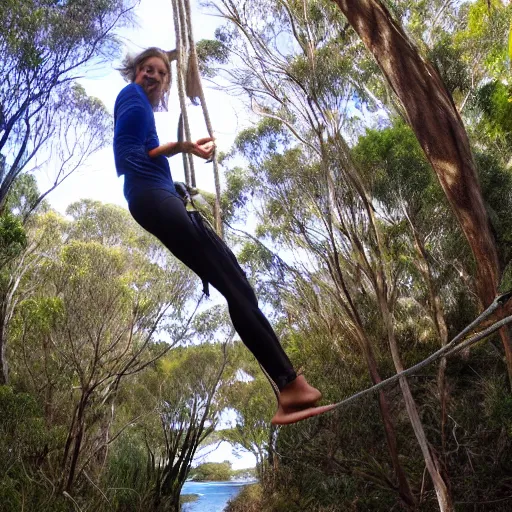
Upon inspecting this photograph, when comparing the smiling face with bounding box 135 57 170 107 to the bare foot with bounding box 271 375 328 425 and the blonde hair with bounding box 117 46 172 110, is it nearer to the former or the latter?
the blonde hair with bounding box 117 46 172 110

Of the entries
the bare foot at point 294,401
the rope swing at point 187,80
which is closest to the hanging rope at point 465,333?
the bare foot at point 294,401

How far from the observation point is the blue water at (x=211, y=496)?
10.8m

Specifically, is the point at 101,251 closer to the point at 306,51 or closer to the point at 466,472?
the point at 306,51

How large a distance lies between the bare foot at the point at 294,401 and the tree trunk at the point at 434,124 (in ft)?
10.4

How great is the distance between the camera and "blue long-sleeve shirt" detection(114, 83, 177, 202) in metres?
1.12

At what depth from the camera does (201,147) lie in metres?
1.12

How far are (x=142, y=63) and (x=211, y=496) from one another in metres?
12.8

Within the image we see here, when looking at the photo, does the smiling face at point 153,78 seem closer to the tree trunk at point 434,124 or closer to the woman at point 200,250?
the woman at point 200,250

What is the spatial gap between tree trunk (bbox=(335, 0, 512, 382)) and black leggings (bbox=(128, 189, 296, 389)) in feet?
10.2

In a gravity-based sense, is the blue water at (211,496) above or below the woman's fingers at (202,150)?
below

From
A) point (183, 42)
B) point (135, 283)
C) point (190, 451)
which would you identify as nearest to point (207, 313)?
point (135, 283)

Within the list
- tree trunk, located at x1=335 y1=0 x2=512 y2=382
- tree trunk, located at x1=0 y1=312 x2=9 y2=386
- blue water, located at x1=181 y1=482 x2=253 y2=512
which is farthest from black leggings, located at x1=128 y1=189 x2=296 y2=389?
blue water, located at x1=181 y1=482 x2=253 y2=512

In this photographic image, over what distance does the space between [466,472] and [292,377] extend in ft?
20.5

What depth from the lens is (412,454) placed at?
6.88 m
